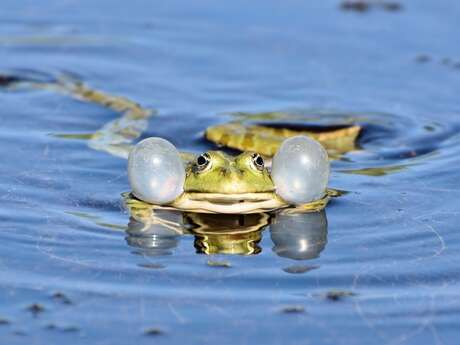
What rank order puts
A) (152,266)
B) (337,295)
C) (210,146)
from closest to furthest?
(337,295) < (152,266) < (210,146)

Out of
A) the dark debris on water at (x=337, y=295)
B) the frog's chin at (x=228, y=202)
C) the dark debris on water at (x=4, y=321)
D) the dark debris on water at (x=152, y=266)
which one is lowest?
the dark debris on water at (x=4, y=321)

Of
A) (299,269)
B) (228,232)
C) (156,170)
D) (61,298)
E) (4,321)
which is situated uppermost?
(156,170)

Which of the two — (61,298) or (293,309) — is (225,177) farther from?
(61,298)

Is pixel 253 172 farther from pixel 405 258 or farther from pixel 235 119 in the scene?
pixel 235 119

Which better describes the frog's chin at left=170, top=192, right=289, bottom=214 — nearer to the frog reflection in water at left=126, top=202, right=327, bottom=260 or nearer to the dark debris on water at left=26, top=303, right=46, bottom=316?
the frog reflection in water at left=126, top=202, right=327, bottom=260

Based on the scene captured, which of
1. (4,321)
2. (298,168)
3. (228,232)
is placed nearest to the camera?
(4,321)

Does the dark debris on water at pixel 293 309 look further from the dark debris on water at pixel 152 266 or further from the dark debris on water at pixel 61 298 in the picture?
the dark debris on water at pixel 61 298

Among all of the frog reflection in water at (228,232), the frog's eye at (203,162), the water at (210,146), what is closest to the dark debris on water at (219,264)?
the water at (210,146)

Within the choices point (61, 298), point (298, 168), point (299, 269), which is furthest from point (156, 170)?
point (61, 298)
